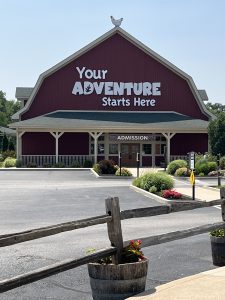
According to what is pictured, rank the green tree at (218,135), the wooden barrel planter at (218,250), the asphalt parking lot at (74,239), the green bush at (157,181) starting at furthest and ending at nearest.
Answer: the green tree at (218,135) < the green bush at (157,181) < the wooden barrel planter at (218,250) < the asphalt parking lot at (74,239)

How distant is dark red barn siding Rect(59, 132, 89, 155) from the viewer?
46.2 metres

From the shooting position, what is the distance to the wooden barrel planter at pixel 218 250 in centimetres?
823

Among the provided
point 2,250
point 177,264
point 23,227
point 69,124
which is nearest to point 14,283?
point 177,264

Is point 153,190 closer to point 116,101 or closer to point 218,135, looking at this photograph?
point 218,135

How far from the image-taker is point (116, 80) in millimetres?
46719

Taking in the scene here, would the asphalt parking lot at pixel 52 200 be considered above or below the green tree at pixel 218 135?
below

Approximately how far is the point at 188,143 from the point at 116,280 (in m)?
41.4

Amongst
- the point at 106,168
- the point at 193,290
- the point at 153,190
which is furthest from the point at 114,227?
the point at 106,168

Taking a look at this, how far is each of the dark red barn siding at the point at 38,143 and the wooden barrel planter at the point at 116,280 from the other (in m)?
40.3

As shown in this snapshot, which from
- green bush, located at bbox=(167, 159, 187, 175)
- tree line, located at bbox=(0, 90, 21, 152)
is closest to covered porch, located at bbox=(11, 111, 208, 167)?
green bush, located at bbox=(167, 159, 187, 175)

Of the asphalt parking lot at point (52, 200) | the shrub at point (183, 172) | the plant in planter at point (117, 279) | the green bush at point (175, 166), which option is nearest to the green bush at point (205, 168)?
the shrub at point (183, 172)

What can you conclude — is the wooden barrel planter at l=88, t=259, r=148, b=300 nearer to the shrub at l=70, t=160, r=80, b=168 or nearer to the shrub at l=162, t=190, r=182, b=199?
the shrub at l=162, t=190, r=182, b=199

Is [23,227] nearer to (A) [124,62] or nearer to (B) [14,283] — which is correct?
(B) [14,283]

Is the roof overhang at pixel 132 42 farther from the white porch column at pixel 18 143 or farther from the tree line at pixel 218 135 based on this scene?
the tree line at pixel 218 135
